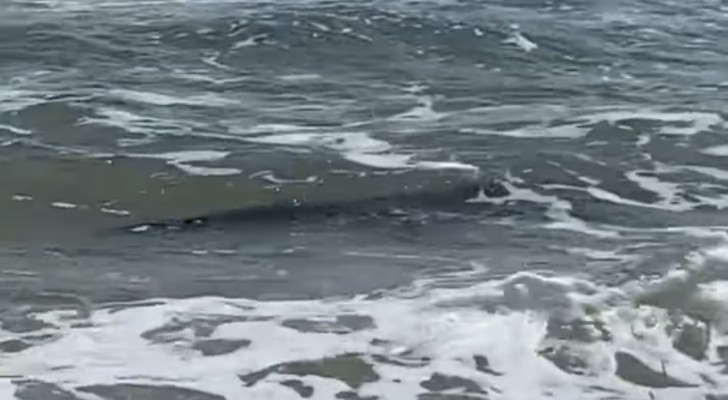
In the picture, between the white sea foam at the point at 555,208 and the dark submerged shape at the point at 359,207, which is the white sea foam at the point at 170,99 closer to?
the dark submerged shape at the point at 359,207

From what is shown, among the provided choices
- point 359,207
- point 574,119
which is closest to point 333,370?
point 359,207

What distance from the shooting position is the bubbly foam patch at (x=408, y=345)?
4867 mm

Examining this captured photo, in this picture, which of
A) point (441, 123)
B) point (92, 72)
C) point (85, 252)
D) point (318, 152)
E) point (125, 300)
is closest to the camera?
point (125, 300)

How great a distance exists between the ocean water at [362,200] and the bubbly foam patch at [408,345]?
0.01 m

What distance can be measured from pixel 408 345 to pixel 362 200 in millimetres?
2281

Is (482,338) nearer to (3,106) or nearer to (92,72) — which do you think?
(3,106)

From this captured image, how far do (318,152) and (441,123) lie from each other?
1.07 meters

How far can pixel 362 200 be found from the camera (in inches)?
294

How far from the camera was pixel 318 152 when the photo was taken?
8.29m

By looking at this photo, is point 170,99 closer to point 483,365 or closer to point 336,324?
point 336,324

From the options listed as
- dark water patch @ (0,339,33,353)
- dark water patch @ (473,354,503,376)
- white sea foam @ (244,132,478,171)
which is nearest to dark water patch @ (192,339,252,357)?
dark water patch @ (0,339,33,353)

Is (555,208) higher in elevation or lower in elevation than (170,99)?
lower

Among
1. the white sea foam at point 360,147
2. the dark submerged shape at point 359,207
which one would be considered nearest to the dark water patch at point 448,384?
the dark submerged shape at point 359,207

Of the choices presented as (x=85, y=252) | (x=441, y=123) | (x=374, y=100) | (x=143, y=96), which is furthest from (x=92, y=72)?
(x=85, y=252)
